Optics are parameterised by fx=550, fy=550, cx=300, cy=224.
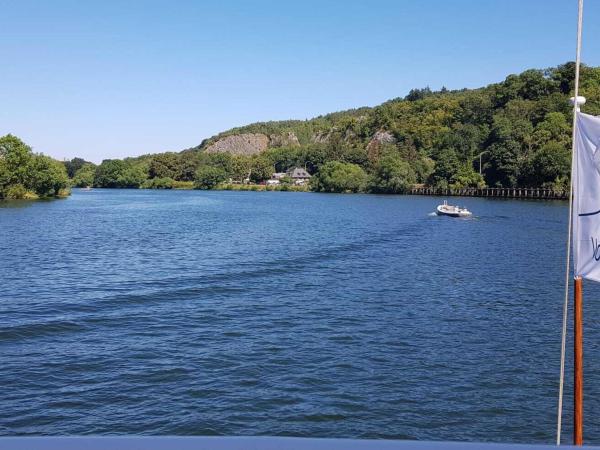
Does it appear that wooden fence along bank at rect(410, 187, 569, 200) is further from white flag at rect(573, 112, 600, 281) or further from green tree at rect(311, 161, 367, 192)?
white flag at rect(573, 112, 600, 281)

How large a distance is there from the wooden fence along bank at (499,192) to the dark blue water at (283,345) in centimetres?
11105

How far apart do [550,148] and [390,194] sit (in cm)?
4859

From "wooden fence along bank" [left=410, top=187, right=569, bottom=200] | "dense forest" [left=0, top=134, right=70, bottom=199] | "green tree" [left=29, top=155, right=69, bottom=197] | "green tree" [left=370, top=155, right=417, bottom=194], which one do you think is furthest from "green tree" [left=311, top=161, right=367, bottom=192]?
"dense forest" [left=0, top=134, right=70, bottom=199]

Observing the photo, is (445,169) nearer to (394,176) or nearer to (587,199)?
(394,176)

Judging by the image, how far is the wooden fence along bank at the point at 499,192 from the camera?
460ft

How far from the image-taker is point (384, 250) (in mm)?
A: 44844

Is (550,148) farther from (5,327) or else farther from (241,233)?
(5,327)

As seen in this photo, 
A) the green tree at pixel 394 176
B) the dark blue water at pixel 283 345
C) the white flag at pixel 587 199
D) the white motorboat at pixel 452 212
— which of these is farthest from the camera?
the green tree at pixel 394 176

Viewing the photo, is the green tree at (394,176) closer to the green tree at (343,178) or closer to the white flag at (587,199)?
the green tree at (343,178)

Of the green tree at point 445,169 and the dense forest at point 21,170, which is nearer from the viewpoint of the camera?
the dense forest at point 21,170

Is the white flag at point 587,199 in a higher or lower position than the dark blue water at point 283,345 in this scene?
higher

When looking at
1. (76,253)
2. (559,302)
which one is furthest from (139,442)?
(76,253)

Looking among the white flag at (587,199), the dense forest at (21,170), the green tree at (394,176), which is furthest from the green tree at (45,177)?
the white flag at (587,199)

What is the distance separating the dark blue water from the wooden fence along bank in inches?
4372
